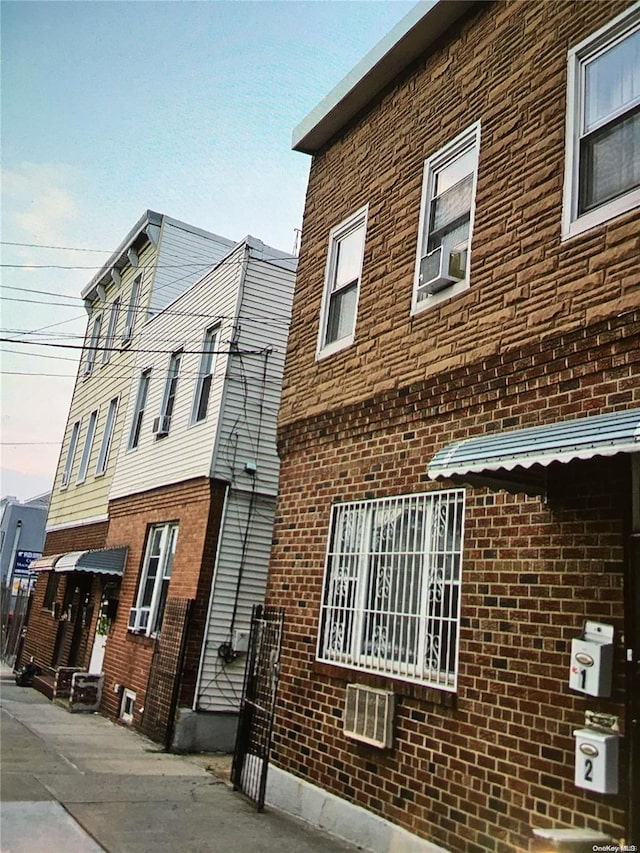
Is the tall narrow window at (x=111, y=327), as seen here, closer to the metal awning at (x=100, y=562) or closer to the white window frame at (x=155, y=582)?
the metal awning at (x=100, y=562)

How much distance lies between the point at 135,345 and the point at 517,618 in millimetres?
13530

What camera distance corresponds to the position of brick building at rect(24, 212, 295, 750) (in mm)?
11117

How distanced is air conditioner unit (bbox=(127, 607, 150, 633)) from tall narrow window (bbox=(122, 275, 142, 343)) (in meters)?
7.13

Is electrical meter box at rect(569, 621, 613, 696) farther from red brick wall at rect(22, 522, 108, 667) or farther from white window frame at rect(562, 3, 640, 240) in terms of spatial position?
red brick wall at rect(22, 522, 108, 667)

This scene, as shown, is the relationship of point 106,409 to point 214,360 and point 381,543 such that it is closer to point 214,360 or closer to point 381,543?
point 214,360

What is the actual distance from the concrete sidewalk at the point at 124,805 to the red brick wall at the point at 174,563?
175cm

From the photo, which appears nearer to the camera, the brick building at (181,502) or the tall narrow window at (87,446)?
the brick building at (181,502)

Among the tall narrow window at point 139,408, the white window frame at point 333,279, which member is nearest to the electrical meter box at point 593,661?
the white window frame at point 333,279

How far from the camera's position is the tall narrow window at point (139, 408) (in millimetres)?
15691

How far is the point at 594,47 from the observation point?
5848 millimetres

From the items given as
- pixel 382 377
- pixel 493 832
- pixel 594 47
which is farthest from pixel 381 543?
pixel 594 47

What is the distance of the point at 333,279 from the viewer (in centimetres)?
888

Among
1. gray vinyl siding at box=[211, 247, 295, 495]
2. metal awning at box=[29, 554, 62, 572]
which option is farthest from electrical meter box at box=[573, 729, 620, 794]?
metal awning at box=[29, 554, 62, 572]

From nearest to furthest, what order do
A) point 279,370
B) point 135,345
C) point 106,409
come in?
point 279,370 → point 135,345 → point 106,409
